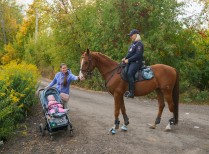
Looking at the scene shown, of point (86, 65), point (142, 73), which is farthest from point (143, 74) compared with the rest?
point (86, 65)

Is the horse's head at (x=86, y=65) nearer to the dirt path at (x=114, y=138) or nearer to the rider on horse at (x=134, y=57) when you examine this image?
the rider on horse at (x=134, y=57)

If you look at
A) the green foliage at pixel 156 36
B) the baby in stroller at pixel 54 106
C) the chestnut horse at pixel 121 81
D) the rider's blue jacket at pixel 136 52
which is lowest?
the baby in stroller at pixel 54 106

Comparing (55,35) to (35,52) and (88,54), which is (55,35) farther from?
(88,54)

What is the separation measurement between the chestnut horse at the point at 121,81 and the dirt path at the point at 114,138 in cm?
48

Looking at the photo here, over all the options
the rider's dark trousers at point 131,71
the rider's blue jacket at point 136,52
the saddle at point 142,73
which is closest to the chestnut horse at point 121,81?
the saddle at point 142,73

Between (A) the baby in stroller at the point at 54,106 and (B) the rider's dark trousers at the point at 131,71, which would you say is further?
(B) the rider's dark trousers at the point at 131,71

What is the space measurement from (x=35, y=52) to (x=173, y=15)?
22.4m

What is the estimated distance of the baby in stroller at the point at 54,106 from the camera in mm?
7850

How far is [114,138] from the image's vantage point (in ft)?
25.4

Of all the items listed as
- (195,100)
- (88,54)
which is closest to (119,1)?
(195,100)

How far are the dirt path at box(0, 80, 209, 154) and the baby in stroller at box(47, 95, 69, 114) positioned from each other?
83 centimetres

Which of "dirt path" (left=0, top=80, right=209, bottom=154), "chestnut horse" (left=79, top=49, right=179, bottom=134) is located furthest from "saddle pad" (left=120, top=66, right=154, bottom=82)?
"dirt path" (left=0, top=80, right=209, bottom=154)

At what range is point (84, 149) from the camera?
711 centimetres

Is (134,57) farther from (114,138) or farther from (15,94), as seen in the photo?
(15,94)
